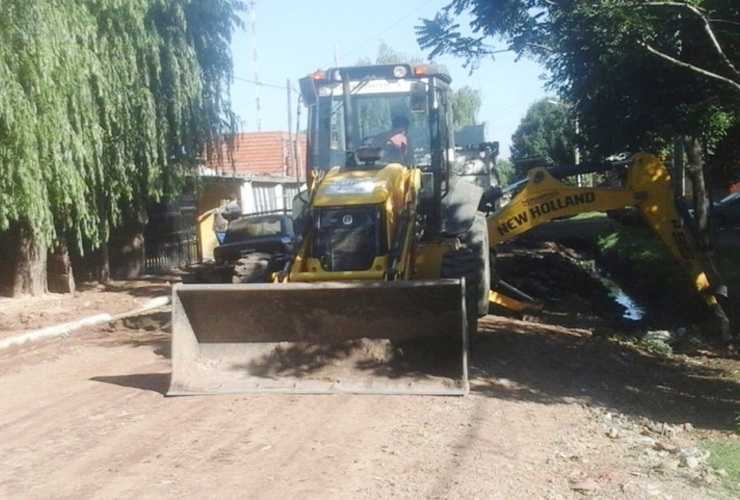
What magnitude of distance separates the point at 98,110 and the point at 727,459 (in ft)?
42.6

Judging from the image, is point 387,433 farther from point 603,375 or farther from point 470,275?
point 603,375

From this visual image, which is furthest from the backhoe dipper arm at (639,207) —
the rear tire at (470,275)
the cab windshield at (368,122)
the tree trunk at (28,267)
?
the tree trunk at (28,267)

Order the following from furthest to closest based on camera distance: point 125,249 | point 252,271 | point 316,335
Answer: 1. point 125,249
2. point 252,271
3. point 316,335

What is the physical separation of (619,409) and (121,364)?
5.86m

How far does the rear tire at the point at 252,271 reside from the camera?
12.7m

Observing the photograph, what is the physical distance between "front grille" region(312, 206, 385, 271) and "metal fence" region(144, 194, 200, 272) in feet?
54.8

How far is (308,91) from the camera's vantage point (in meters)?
12.3

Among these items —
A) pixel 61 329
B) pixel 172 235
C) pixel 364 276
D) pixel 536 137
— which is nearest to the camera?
pixel 364 276

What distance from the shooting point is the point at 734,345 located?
48.1ft

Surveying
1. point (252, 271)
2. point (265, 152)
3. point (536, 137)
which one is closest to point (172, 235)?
point (252, 271)

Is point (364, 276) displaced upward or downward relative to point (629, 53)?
downward

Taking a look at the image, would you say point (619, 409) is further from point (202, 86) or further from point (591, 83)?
point (202, 86)

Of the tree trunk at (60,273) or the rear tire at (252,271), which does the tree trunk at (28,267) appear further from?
the rear tire at (252,271)

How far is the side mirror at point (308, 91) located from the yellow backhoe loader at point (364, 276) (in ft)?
0.06
